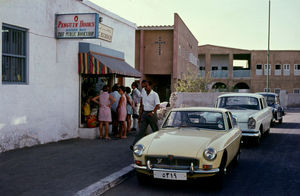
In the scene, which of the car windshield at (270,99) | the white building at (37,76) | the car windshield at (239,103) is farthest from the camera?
the car windshield at (270,99)

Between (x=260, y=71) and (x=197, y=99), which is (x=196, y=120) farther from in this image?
(x=260, y=71)

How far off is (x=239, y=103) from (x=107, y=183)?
7286 millimetres

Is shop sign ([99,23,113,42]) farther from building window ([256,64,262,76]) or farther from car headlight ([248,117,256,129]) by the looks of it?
building window ([256,64,262,76])

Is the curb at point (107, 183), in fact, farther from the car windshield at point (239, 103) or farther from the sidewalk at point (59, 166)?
the car windshield at point (239, 103)

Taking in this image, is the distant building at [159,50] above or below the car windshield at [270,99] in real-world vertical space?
above

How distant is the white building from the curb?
3.47 metres

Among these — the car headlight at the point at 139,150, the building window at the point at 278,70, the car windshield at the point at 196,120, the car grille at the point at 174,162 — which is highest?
the building window at the point at 278,70

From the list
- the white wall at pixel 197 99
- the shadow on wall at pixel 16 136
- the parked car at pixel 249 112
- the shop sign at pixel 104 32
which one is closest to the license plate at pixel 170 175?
the shadow on wall at pixel 16 136

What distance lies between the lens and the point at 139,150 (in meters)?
6.19

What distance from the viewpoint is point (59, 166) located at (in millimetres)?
7309

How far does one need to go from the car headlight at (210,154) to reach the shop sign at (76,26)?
218 inches

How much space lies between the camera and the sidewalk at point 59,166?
225 inches

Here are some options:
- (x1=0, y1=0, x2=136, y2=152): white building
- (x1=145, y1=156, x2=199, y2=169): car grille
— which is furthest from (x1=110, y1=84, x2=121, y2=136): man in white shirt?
(x1=145, y1=156, x2=199, y2=169): car grille

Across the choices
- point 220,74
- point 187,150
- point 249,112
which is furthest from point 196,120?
point 220,74
